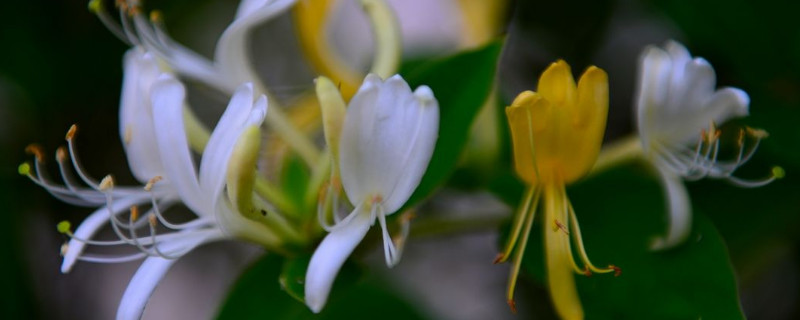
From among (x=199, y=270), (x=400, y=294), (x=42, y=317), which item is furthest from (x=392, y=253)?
(x=199, y=270)

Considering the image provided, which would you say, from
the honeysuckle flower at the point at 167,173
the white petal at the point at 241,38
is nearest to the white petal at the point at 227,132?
the honeysuckle flower at the point at 167,173

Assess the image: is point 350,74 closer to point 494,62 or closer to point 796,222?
point 494,62

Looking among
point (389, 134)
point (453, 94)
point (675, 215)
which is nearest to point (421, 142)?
point (389, 134)

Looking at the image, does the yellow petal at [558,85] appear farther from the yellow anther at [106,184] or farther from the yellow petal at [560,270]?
the yellow anther at [106,184]

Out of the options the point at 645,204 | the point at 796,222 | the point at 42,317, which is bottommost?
the point at 42,317

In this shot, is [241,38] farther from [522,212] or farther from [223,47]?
[522,212]
